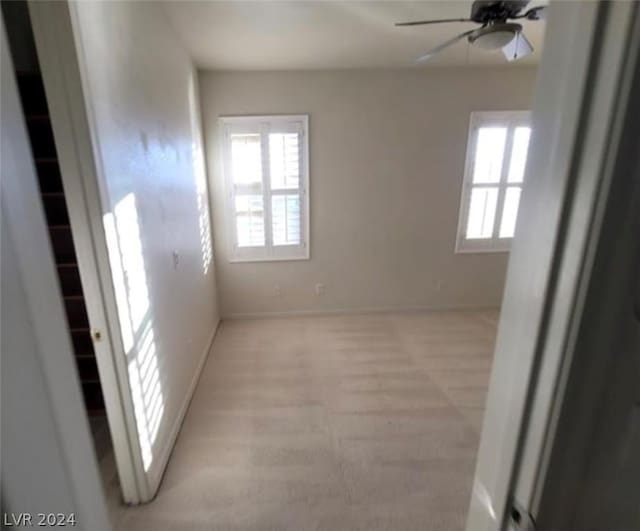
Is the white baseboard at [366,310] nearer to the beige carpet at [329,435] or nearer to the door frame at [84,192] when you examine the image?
the beige carpet at [329,435]

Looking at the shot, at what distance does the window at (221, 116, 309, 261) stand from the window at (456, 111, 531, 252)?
5.82ft

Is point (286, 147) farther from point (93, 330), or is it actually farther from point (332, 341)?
point (93, 330)

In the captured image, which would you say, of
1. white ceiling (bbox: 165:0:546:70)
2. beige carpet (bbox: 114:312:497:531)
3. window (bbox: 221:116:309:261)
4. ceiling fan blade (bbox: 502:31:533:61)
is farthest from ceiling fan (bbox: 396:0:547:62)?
beige carpet (bbox: 114:312:497:531)

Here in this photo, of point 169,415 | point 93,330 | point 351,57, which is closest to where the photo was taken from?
point 93,330

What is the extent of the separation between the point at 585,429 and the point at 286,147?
3.42m

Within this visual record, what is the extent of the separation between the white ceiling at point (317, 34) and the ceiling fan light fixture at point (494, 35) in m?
0.44

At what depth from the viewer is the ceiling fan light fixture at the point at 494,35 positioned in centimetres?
177

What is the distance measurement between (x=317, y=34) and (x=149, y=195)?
1.71 m

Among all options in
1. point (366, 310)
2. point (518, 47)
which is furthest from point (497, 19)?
point (366, 310)

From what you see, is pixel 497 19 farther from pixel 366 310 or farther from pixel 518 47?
pixel 366 310

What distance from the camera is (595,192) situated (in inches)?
16.8

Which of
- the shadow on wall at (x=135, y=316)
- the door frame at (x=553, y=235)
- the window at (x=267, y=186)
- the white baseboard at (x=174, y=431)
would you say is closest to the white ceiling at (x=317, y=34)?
the window at (x=267, y=186)

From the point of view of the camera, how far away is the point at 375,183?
3729 millimetres

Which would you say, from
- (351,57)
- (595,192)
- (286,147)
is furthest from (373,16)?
(595,192)
